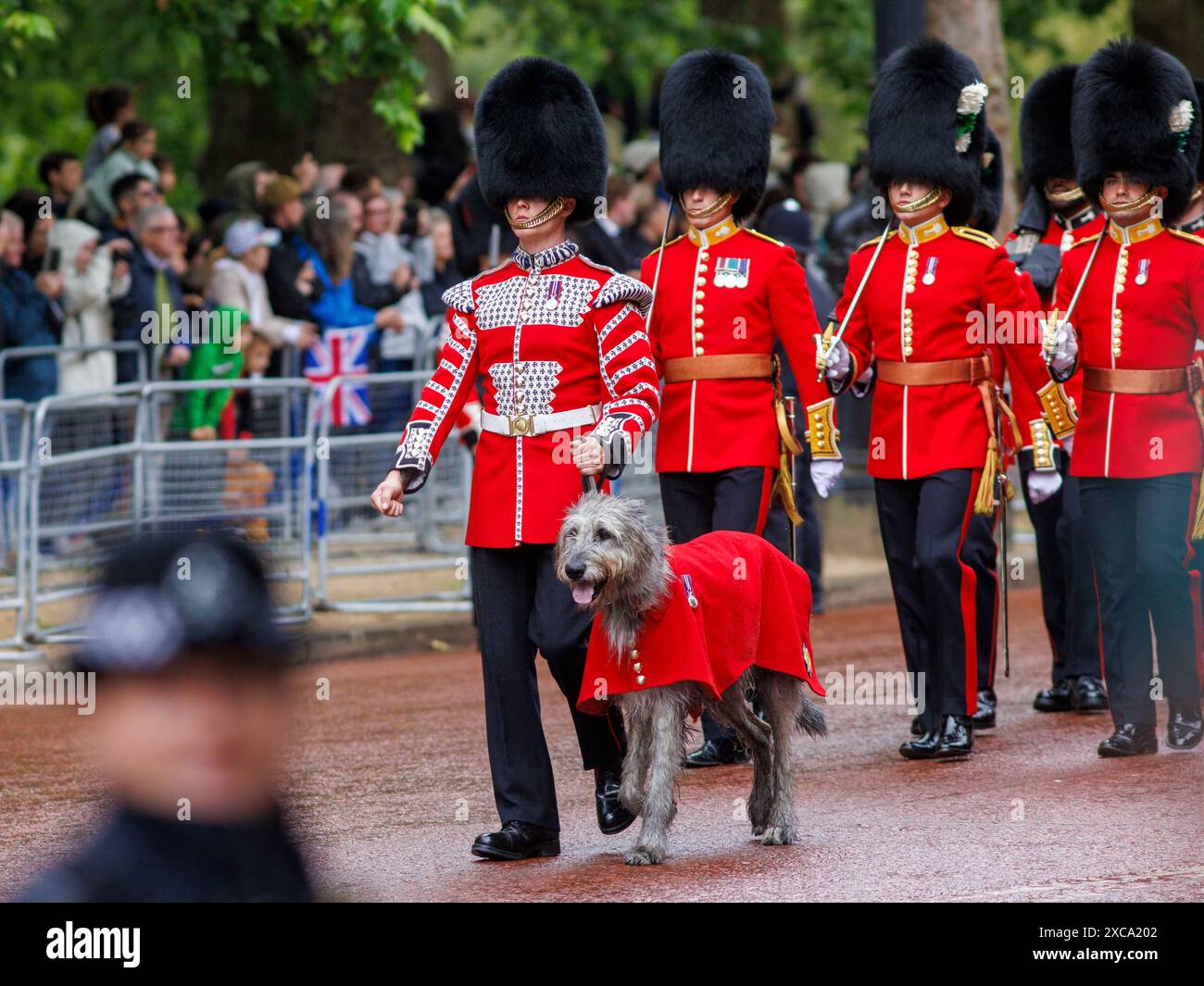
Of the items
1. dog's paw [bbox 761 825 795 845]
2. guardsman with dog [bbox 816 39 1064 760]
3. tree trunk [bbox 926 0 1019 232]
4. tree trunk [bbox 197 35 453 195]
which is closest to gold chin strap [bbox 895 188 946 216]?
guardsman with dog [bbox 816 39 1064 760]

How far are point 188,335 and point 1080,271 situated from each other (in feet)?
19.1

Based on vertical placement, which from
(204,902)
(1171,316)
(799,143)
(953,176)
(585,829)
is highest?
(799,143)

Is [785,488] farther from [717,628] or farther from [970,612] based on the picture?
[717,628]

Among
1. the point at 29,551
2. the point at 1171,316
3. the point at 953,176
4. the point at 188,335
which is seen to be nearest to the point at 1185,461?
the point at 1171,316

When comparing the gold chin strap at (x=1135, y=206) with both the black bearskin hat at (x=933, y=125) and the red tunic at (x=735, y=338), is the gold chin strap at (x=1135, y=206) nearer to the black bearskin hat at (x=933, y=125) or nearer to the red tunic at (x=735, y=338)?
the black bearskin hat at (x=933, y=125)

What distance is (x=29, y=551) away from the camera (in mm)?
10531

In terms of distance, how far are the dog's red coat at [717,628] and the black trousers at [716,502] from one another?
902mm

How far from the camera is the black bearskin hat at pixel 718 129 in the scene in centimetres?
798

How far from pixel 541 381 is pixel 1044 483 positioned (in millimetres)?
2548

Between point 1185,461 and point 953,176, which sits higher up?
point 953,176

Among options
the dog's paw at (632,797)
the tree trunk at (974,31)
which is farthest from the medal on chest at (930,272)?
the tree trunk at (974,31)

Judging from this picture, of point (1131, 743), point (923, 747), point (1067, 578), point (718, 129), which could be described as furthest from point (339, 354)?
point (1131, 743)

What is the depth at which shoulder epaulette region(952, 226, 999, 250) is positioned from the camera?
26.2 feet
